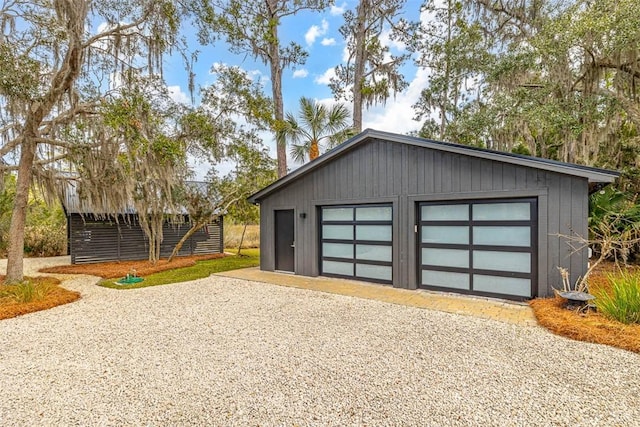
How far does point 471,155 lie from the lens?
5.89 meters

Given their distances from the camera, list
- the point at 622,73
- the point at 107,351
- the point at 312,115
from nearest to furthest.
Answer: the point at 107,351
the point at 622,73
the point at 312,115

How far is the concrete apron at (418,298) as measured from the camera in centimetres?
504

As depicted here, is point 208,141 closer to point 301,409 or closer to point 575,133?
point 301,409

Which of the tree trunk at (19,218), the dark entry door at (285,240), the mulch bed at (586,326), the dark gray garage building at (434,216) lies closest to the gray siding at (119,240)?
the tree trunk at (19,218)

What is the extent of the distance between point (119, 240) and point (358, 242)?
9643mm

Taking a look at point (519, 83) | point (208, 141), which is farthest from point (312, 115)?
point (519, 83)

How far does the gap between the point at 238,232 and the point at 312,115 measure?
10.0 meters

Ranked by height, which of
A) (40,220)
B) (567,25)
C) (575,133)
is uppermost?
(567,25)

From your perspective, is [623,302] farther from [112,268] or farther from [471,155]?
[112,268]

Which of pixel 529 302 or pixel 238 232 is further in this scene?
pixel 238 232

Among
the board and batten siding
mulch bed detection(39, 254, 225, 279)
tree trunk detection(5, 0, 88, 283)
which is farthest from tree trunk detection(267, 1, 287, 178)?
tree trunk detection(5, 0, 88, 283)

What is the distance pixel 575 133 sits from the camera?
24.8 ft

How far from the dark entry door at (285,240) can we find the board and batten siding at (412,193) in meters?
0.20

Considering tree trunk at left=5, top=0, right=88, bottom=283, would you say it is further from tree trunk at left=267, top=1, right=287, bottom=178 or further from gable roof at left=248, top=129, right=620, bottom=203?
tree trunk at left=267, top=1, right=287, bottom=178
